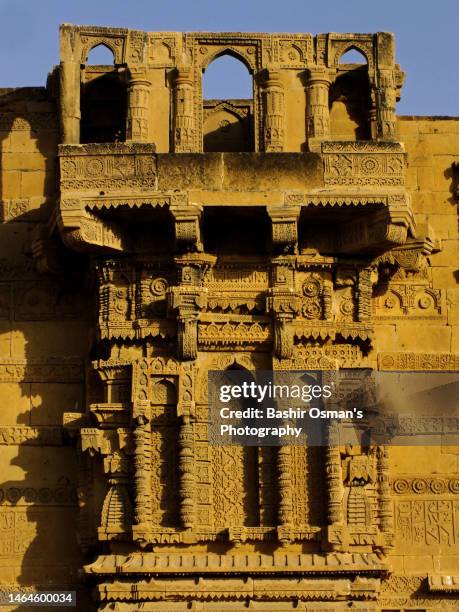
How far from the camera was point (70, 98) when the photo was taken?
56.9 feet

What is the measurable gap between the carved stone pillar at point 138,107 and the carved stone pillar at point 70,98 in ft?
1.57

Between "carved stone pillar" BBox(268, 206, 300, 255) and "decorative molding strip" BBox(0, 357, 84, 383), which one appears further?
"decorative molding strip" BBox(0, 357, 84, 383)

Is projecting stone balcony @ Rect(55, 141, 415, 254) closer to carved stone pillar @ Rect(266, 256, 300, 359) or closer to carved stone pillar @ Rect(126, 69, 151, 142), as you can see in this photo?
carved stone pillar @ Rect(126, 69, 151, 142)

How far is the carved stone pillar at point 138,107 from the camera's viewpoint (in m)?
17.2

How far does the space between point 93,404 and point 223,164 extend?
2.47m

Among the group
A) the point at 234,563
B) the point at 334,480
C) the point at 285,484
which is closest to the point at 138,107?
the point at 285,484

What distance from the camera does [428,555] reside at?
1741 centimetres

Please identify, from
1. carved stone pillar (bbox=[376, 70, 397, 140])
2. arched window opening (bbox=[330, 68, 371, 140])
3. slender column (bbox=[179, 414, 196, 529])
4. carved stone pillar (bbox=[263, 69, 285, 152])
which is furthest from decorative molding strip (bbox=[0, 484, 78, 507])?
carved stone pillar (bbox=[376, 70, 397, 140])

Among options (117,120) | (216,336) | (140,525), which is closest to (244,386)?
(216,336)

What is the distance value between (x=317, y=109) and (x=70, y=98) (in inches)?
89.6

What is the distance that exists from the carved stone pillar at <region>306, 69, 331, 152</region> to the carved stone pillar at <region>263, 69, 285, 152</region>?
254 mm

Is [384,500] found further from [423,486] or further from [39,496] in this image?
[39,496]

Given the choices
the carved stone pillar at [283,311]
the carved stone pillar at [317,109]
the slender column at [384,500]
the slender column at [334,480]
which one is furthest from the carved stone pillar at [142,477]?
the carved stone pillar at [317,109]

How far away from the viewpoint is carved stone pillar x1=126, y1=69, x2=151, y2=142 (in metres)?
17.2
